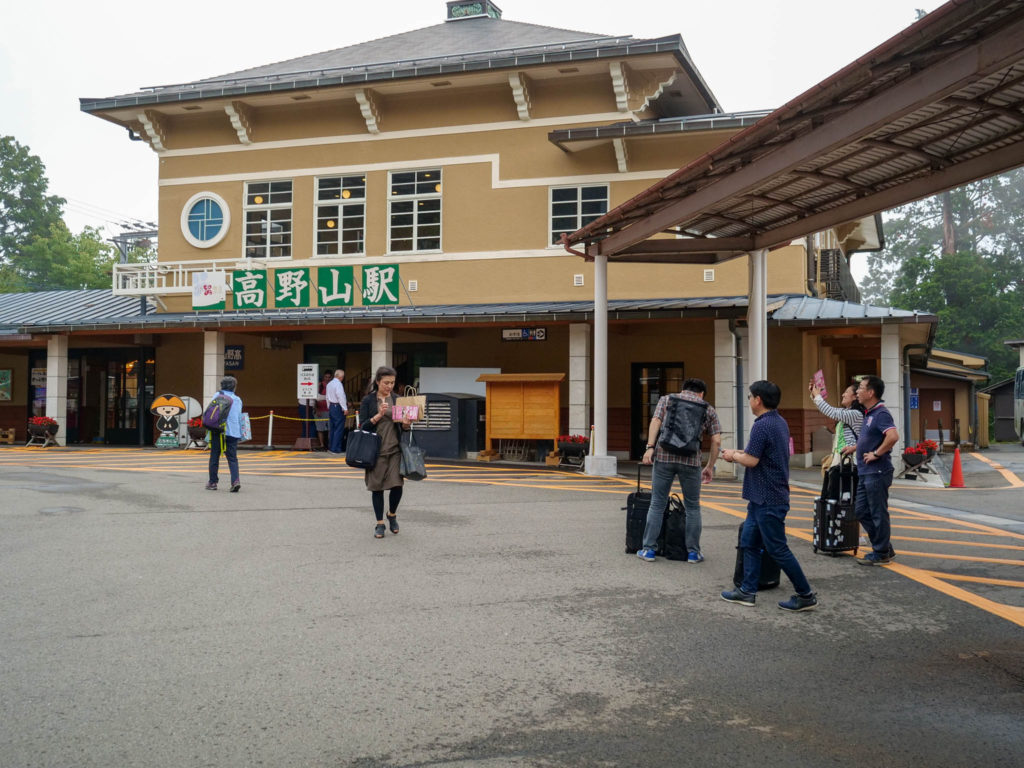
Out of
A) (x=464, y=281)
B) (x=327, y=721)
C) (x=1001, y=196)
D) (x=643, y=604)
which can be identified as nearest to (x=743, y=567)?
(x=643, y=604)

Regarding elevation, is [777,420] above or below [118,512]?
above

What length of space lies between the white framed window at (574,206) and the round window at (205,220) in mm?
8216

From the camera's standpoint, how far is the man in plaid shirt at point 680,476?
780cm

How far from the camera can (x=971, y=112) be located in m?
8.16

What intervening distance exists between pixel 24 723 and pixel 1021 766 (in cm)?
431

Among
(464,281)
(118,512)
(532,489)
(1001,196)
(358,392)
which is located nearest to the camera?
(118,512)

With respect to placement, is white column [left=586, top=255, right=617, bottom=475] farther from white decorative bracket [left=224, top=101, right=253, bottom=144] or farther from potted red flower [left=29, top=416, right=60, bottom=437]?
potted red flower [left=29, top=416, right=60, bottom=437]

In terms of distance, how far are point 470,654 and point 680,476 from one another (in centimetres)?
337

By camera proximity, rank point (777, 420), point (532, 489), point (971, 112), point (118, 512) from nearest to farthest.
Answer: point (777, 420) < point (971, 112) < point (118, 512) < point (532, 489)

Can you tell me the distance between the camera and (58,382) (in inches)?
827

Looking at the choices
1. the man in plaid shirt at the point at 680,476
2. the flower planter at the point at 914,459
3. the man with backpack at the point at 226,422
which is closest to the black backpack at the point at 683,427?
the man in plaid shirt at the point at 680,476

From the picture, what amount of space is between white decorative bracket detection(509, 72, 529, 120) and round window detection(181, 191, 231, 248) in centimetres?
773

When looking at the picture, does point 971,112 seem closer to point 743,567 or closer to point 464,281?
point 743,567

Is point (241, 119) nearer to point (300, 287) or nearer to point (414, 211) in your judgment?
point (300, 287)
